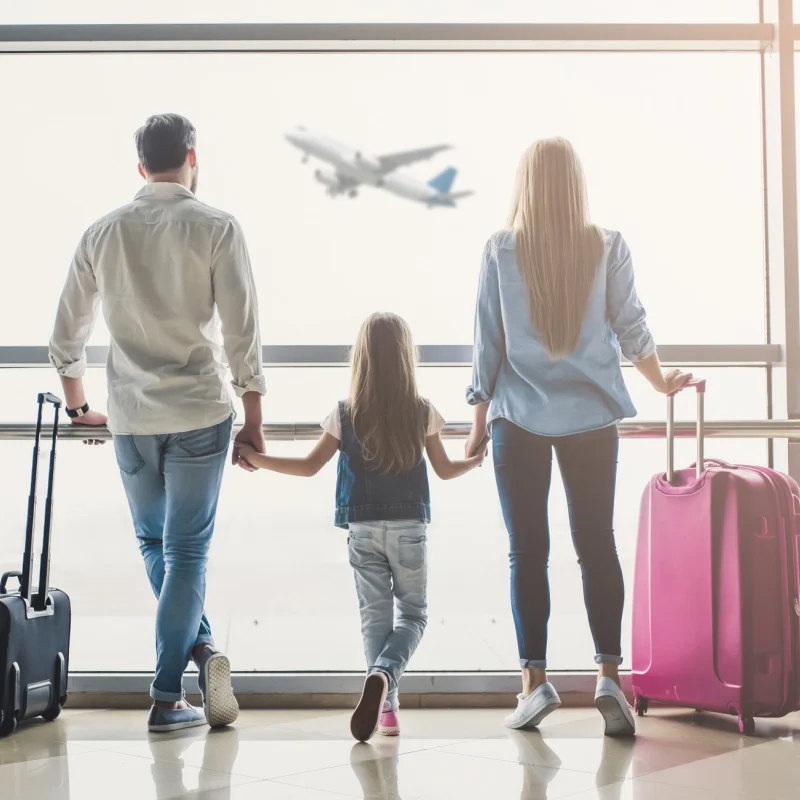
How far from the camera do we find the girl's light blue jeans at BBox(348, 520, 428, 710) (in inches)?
82.0

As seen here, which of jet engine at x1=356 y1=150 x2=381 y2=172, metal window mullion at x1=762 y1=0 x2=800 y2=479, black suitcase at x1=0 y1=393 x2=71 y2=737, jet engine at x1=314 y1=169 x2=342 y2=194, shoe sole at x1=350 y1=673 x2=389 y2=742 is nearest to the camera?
shoe sole at x1=350 y1=673 x2=389 y2=742

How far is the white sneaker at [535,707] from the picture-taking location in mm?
1997

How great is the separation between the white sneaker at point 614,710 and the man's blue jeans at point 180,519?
3.09ft

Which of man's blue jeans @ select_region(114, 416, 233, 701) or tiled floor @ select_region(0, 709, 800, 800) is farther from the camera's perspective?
man's blue jeans @ select_region(114, 416, 233, 701)

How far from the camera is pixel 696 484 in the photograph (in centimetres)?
213

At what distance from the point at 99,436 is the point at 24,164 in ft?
3.49

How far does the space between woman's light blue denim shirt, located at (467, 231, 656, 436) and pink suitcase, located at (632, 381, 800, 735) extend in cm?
29

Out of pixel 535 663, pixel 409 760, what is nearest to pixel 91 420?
pixel 409 760

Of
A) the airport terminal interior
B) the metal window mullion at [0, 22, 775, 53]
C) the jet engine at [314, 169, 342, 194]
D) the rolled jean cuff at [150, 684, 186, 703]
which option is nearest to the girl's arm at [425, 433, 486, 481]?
the airport terminal interior

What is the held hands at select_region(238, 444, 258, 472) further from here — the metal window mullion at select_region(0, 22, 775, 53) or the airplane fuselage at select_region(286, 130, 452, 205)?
the airplane fuselage at select_region(286, 130, 452, 205)

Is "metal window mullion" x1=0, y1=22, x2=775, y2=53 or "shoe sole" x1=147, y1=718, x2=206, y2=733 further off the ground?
"metal window mullion" x1=0, y1=22, x2=775, y2=53

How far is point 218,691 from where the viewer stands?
6.66 feet

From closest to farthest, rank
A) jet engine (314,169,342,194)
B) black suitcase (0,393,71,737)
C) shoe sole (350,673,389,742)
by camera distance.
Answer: shoe sole (350,673,389,742)
black suitcase (0,393,71,737)
jet engine (314,169,342,194)
